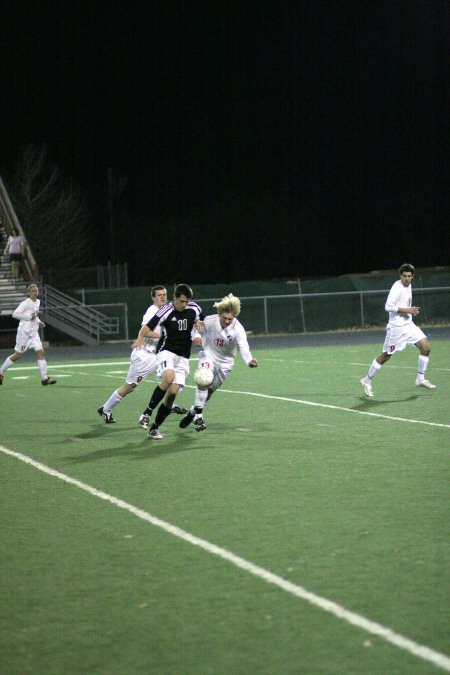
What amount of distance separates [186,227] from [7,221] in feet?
101

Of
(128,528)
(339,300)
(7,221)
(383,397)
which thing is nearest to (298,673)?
(128,528)

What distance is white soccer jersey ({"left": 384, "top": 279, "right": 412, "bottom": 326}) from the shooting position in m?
17.0

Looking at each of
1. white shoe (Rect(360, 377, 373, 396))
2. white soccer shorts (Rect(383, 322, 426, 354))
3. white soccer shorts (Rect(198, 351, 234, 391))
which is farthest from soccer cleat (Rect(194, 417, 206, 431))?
white soccer shorts (Rect(383, 322, 426, 354))

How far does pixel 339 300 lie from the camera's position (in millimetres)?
40438

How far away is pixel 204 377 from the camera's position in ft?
41.1

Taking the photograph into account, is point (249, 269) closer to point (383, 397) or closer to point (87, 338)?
point (87, 338)

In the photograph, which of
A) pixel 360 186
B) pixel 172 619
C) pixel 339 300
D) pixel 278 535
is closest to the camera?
pixel 172 619

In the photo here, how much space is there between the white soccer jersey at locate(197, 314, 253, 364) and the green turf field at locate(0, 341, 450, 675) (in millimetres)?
1051

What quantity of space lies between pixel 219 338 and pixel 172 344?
594 millimetres

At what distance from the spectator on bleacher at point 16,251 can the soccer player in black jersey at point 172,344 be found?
87.9ft

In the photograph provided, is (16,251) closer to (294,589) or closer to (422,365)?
(422,365)

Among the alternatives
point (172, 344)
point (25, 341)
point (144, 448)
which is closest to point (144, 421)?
point (172, 344)

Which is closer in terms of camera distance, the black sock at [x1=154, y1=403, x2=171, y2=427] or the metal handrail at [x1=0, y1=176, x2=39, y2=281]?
the black sock at [x1=154, y1=403, x2=171, y2=427]

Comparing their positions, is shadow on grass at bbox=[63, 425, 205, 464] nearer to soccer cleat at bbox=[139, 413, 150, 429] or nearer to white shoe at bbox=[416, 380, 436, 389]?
soccer cleat at bbox=[139, 413, 150, 429]
